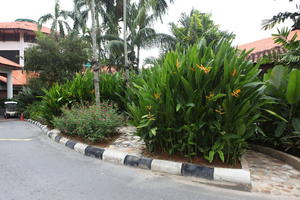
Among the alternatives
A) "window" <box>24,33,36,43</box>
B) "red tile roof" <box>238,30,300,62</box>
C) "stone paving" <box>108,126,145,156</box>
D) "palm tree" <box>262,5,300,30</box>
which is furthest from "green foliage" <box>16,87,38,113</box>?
Answer: "palm tree" <box>262,5,300,30</box>

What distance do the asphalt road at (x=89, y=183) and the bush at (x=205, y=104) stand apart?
2.03 feet

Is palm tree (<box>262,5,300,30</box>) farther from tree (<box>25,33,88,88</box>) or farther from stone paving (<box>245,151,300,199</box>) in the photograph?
tree (<box>25,33,88,88</box>)

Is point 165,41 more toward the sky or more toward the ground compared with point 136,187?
more toward the sky

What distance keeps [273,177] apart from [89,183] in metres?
2.72

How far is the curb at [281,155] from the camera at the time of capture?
3.72m

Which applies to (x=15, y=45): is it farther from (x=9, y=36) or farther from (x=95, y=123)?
(x=95, y=123)

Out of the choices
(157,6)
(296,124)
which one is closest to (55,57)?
(157,6)

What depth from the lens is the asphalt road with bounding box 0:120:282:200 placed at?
9.02ft

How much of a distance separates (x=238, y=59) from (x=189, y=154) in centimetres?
179

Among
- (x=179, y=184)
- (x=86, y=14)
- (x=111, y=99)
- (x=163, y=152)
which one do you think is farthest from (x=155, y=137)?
(x=86, y=14)

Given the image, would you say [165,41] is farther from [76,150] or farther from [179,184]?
[179,184]

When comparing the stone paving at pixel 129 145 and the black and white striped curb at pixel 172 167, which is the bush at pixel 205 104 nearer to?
the black and white striped curb at pixel 172 167

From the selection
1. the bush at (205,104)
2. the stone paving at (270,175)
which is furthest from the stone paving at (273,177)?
the bush at (205,104)

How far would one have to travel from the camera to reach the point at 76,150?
202 inches
